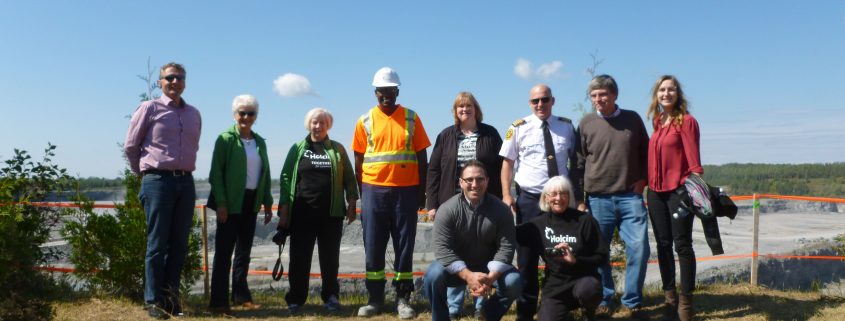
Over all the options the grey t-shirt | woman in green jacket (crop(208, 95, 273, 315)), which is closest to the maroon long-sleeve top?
the grey t-shirt

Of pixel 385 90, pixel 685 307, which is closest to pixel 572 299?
pixel 685 307

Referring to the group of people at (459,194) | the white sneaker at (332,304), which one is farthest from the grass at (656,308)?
the group of people at (459,194)

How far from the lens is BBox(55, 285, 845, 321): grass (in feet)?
18.0

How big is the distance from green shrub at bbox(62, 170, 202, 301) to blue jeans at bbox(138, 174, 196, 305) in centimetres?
94

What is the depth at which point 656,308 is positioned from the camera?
570cm

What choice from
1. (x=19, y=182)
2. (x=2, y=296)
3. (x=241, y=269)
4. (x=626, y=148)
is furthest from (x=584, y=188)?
(x=19, y=182)

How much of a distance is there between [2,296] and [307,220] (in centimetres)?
227

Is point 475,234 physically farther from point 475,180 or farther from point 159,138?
point 159,138

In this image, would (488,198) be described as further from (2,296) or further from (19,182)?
(19,182)

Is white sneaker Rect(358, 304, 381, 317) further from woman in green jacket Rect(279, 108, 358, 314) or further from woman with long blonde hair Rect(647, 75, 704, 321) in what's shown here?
woman with long blonde hair Rect(647, 75, 704, 321)

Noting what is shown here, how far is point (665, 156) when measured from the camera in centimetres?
477

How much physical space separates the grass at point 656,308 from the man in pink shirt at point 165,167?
0.60m

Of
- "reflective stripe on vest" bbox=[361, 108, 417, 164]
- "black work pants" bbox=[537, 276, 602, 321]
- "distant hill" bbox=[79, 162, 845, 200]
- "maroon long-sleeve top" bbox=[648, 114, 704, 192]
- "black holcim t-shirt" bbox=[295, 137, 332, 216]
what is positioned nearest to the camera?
"black work pants" bbox=[537, 276, 602, 321]

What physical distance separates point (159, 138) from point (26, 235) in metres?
1.70
